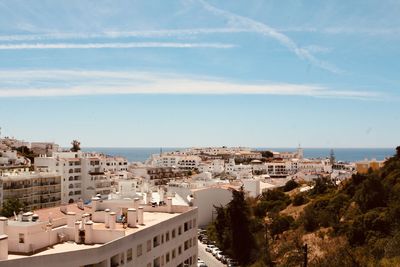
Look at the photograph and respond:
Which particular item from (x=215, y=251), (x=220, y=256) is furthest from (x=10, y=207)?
(x=220, y=256)

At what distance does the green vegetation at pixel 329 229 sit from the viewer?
3853 cm

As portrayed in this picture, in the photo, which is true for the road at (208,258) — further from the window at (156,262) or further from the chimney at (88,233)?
the chimney at (88,233)

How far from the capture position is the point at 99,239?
25969 millimetres

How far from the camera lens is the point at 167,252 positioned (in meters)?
31.6

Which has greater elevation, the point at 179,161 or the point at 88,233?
the point at 179,161

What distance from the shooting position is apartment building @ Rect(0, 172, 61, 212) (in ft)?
212

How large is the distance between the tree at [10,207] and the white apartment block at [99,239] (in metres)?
23.5

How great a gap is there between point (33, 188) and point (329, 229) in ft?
130

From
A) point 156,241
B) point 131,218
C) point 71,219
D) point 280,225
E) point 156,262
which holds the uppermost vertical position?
point 71,219

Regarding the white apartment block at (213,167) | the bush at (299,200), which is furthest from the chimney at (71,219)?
the white apartment block at (213,167)

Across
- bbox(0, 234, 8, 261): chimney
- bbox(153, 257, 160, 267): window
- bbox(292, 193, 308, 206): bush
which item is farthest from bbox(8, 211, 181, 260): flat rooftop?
bbox(292, 193, 308, 206): bush

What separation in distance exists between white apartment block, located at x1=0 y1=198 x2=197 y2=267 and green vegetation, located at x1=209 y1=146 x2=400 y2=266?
1063 centimetres

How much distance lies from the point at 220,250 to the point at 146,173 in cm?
5592

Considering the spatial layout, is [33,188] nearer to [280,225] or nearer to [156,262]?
[280,225]
